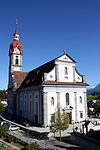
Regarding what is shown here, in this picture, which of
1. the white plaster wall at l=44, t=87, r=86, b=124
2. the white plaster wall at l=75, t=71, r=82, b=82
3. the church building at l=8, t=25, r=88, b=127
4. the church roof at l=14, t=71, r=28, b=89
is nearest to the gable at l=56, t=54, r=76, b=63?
the church building at l=8, t=25, r=88, b=127

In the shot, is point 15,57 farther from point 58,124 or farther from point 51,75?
point 58,124

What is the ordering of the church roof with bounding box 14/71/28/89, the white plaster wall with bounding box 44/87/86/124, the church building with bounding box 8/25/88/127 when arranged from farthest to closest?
the church roof with bounding box 14/71/28/89 → the white plaster wall with bounding box 44/87/86/124 → the church building with bounding box 8/25/88/127

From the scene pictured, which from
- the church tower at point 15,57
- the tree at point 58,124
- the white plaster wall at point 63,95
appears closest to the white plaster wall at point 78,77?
the white plaster wall at point 63,95

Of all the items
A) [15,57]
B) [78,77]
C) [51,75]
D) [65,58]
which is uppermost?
[15,57]

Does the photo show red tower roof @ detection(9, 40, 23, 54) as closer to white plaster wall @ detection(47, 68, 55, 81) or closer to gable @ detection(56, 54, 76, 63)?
gable @ detection(56, 54, 76, 63)

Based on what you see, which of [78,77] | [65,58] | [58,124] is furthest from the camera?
[78,77]

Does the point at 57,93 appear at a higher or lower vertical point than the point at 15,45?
lower

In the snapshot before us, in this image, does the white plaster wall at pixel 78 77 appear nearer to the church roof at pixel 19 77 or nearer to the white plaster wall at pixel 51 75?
the white plaster wall at pixel 51 75

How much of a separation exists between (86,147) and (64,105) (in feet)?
54.2

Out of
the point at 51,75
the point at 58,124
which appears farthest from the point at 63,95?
the point at 58,124

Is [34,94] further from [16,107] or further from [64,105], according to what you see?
[16,107]

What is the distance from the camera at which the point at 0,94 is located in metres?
147

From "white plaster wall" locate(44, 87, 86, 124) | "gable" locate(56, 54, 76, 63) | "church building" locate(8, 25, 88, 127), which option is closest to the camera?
"church building" locate(8, 25, 88, 127)

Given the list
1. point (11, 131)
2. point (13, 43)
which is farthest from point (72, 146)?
point (13, 43)
